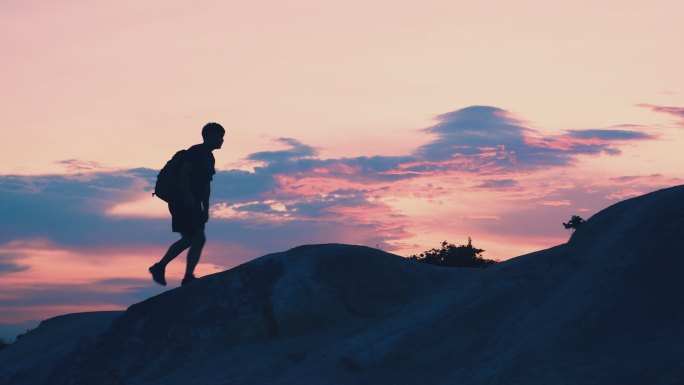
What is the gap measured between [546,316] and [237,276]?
5.28 meters

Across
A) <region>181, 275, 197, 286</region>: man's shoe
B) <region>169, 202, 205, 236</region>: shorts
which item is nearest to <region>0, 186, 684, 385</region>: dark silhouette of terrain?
<region>181, 275, 197, 286</region>: man's shoe

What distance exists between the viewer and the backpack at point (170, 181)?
41.5 ft

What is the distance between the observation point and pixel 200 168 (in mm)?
12680

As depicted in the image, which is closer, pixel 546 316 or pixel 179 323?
pixel 546 316

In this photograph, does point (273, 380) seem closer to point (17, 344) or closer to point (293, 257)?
point (293, 257)

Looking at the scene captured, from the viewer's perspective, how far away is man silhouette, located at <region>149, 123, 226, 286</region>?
41.4ft

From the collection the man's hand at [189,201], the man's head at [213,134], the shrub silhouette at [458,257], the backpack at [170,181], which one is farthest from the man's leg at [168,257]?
the shrub silhouette at [458,257]

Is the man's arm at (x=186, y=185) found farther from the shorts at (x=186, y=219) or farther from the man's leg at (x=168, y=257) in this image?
the man's leg at (x=168, y=257)

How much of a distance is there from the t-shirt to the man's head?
10 cm

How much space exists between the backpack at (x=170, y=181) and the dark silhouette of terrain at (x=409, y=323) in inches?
53.3

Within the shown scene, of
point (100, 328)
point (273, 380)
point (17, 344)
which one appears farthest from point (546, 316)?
point (17, 344)

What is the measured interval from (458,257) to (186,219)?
39.5 feet

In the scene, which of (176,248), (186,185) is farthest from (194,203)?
(176,248)

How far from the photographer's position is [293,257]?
12375 mm
